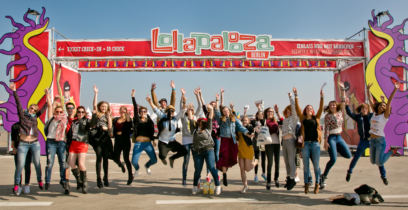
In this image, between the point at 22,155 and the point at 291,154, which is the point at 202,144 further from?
the point at 22,155

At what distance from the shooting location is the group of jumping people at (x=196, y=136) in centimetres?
592

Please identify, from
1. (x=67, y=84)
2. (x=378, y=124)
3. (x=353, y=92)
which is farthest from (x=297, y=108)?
(x=67, y=84)

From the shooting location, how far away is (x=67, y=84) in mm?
14297

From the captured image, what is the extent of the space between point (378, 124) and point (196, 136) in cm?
397

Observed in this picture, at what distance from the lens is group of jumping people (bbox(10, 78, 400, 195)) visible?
5.92 meters

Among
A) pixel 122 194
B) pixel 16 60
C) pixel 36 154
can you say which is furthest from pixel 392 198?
pixel 16 60

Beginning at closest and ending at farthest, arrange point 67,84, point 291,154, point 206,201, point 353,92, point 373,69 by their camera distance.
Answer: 1. point 206,201
2. point 291,154
3. point 373,69
4. point 353,92
5. point 67,84

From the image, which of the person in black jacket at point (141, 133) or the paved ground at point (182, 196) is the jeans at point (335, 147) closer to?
the paved ground at point (182, 196)

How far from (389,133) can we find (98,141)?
1214 centimetres

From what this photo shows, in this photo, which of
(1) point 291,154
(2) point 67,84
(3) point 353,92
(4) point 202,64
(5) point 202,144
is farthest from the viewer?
(2) point 67,84

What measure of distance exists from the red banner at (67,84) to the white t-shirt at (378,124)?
12041 mm

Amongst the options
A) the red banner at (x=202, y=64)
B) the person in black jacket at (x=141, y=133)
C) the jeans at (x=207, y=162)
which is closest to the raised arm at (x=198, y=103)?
the person in black jacket at (x=141, y=133)

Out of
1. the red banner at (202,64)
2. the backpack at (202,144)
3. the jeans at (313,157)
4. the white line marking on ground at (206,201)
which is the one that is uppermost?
the red banner at (202,64)

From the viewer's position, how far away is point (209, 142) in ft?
19.3
